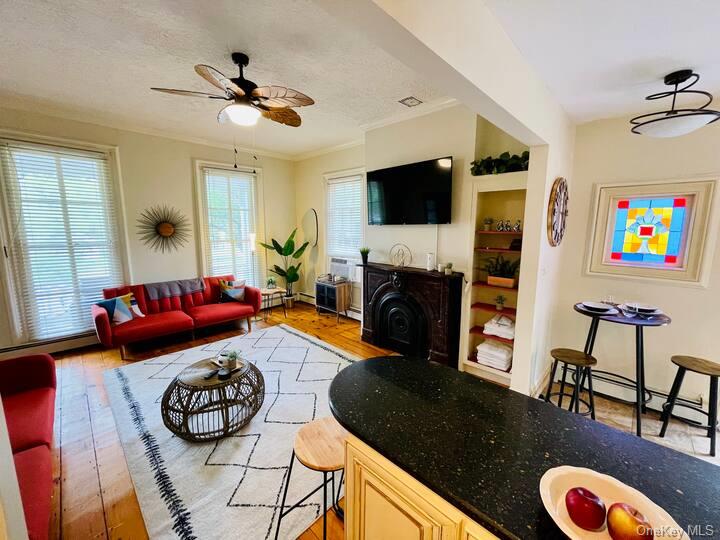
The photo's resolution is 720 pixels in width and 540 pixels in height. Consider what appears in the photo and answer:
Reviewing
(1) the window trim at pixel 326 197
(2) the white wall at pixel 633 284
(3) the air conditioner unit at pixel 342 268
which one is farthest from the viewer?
(3) the air conditioner unit at pixel 342 268

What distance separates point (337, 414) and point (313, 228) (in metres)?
4.76

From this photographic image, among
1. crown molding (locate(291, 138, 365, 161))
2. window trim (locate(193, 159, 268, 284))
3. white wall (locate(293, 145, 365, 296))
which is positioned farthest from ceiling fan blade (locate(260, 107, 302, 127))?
window trim (locate(193, 159, 268, 284))

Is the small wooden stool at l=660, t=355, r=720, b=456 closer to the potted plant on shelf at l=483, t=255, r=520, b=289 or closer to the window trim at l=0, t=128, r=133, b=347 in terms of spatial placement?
the potted plant on shelf at l=483, t=255, r=520, b=289

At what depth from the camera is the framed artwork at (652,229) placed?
241 cm

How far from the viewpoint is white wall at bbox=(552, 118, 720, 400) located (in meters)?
2.38

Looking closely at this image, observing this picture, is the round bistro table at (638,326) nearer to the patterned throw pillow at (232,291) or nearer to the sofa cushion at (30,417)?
the sofa cushion at (30,417)

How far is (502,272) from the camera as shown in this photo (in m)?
3.01

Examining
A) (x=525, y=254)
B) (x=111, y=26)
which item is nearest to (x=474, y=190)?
(x=525, y=254)

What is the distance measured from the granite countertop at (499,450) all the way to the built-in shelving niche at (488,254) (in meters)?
1.95

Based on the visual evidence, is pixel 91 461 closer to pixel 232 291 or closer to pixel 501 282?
pixel 232 291

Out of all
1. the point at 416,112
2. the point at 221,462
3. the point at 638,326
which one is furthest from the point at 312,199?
the point at 638,326

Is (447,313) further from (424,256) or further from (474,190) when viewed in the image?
(474,190)

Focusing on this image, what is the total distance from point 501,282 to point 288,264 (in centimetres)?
412

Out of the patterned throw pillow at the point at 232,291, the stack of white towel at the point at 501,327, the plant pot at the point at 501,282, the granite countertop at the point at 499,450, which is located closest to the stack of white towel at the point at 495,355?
the stack of white towel at the point at 501,327
